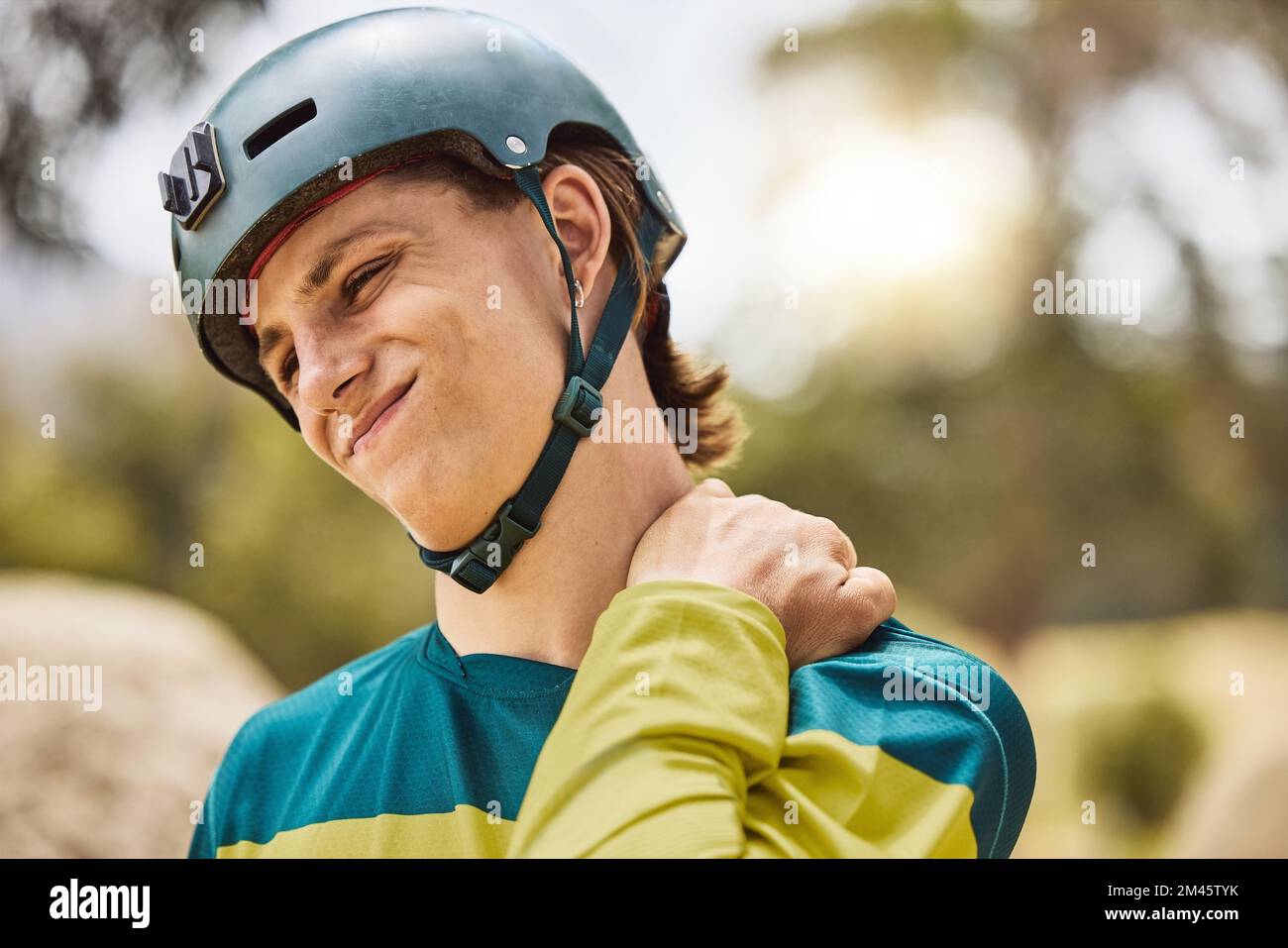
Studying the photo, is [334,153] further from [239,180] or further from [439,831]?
[439,831]

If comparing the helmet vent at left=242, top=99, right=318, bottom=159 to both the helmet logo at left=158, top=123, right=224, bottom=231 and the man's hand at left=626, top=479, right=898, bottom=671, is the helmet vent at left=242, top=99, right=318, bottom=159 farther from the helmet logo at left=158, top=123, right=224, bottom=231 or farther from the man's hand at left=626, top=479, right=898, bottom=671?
the man's hand at left=626, top=479, right=898, bottom=671

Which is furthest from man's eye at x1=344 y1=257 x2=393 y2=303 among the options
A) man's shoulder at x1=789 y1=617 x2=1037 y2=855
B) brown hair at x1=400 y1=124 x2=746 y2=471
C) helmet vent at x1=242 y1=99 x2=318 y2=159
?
man's shoulder at x1=789 y1=617 x2=1037 y2=855

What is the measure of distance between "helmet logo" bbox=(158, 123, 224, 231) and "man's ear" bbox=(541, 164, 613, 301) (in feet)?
1.90

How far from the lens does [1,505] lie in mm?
11750

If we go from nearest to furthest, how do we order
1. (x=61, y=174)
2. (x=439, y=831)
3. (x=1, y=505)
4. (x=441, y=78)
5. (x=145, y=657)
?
(x=439, y=831) < (x=441, y=78) < (x=61, y=174) < (x=145, y=657) < (x=1, y=505)

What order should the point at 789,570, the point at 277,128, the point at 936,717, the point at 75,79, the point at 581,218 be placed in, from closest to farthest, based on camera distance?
the point at 936,717, the point at 789,570, the point at 277,128, the point at 581,218, the point at 75,79

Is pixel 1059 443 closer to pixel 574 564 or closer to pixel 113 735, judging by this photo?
pixel 113 735

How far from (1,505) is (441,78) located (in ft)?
36.9

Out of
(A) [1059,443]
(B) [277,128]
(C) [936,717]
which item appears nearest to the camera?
(C) [936,717]

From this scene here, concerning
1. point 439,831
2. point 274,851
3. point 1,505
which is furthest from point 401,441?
point 1,505

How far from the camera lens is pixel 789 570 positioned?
75.9 inches

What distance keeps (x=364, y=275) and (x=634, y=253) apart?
1.78 feet

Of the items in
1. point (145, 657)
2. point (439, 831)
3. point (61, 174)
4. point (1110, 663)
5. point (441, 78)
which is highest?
point (61, 174)

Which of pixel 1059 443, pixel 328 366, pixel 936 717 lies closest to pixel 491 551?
pixel 328 366
